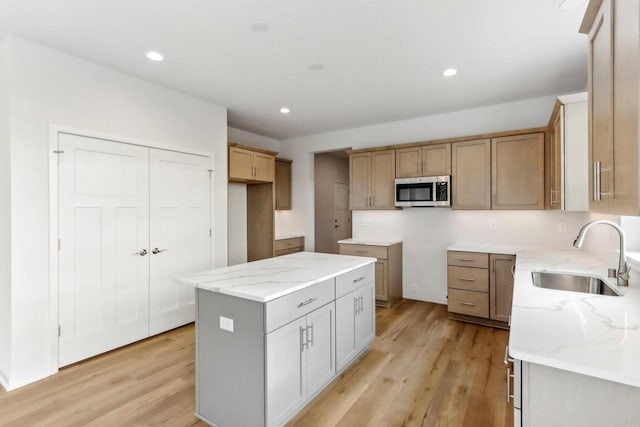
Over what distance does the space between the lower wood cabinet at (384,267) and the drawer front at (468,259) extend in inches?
31.4

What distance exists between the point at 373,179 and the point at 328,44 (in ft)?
7.74

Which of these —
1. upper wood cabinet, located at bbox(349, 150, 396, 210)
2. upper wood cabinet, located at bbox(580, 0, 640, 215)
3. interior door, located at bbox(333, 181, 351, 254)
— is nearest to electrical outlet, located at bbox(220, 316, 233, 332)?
upper wood cabinet, located at bbox(580, 0, 640, 215)

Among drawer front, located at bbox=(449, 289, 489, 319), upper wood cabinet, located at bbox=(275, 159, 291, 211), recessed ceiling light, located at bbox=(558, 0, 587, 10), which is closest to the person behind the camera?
recessed ceiling light, located at bbox=(558, 0, 587, 10)

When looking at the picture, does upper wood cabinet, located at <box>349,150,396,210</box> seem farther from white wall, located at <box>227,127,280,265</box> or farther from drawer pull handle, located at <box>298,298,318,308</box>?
drawer pull handle, located at <box>298,298,318,308</box>

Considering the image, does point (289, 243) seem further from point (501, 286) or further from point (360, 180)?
point (501, 286)

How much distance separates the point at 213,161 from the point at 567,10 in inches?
141

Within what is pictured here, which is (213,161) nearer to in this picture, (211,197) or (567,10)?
(211,197)

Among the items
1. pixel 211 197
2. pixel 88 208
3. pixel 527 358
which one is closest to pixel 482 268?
pixel 527 358

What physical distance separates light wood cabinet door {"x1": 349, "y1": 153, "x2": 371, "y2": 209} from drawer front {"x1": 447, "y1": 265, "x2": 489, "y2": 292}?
1513 mm

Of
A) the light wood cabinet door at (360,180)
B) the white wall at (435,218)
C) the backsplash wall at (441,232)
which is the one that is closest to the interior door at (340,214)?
the white wall at (435,218)

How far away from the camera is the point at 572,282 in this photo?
7.34ft

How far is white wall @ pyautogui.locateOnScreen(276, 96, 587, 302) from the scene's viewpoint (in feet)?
12.4

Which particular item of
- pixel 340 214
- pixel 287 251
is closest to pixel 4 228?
pixel 287 251

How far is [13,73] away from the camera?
242 cm
